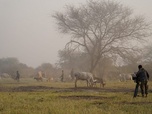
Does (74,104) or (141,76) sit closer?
(74,104)

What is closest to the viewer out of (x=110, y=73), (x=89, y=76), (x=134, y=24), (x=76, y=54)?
(x=89, y=76)


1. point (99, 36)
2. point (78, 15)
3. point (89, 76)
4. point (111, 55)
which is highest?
point (78, 15)

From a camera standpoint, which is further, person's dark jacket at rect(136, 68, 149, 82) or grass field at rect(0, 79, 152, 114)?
person's dark jacket at rect(136, 68, 149, 82)

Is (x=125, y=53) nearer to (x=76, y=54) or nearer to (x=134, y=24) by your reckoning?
(x=134, y=24)

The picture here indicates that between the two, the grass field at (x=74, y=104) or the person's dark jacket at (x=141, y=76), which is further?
the person's dark jacket at (x=141, y=76)

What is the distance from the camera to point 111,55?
48.6 meters

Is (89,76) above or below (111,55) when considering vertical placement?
below

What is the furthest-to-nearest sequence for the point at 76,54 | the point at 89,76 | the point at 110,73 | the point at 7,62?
the point at 7,62, the point at 110,73, the point at 76,54, the point at 89,76

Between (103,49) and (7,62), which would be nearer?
(103,49)

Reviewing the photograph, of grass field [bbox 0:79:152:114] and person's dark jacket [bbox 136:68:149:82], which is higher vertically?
person's dark jacket [bbox 136:68:149:82]

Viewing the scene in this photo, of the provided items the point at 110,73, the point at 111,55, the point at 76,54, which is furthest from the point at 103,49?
the point at 110,73

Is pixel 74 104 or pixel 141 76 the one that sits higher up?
pixel 141 76

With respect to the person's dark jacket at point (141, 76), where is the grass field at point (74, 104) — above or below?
below

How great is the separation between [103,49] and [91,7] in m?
6.74
